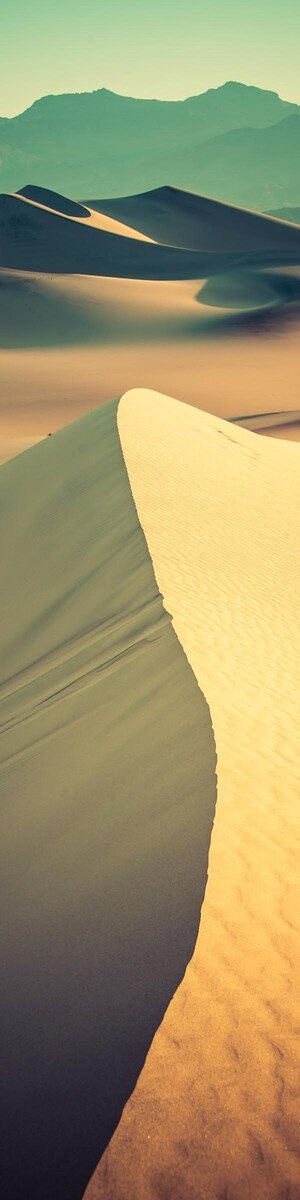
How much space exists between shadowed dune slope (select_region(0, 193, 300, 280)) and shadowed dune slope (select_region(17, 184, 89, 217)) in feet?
13.2

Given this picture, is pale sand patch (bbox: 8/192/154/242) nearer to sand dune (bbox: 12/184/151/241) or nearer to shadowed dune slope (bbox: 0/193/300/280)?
sand dune (bbox: 12/184/151/241)

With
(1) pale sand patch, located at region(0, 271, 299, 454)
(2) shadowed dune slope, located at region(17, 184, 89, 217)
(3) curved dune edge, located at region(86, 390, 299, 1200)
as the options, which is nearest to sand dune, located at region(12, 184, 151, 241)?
(2) shadowed dune slope, located at region(17, 184, 89, 217)

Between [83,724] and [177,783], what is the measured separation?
163cm

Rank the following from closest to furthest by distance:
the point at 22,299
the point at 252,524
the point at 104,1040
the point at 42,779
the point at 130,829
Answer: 1. the point at 104,1040
2. the point at 130,829
3. the point at 42,779
4. the point at 252,524
5. the point at 22,299

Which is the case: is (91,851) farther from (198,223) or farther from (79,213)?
(198,223)

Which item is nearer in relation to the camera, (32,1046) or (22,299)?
(32,1046)

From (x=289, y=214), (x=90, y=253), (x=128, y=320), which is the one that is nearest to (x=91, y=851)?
(x=128, y=320)

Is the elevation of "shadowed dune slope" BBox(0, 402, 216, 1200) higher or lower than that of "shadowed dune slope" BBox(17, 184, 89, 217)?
higher

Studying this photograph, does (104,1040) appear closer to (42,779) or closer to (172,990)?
(172,990)

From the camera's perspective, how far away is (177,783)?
5.75 m

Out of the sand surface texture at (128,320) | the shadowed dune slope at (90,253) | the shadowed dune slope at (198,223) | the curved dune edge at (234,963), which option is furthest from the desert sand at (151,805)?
the shadowed dune slope at (198,223)

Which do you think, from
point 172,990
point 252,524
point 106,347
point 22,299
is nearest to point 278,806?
point 172,990

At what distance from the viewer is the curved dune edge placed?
11.4 feet

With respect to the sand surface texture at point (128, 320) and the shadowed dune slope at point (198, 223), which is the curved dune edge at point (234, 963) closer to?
the sand surface texture at point (128, 320)
